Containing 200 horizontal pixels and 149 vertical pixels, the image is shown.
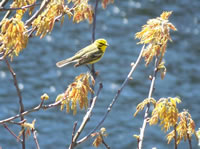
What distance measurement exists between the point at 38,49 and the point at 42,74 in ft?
4.27

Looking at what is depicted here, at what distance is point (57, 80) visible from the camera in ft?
46.7

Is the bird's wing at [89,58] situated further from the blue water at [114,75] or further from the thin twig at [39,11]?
the blue water at [114,75]

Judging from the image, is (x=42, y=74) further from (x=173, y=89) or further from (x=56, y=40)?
(x=173, y=89)

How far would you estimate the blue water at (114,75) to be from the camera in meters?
12.8

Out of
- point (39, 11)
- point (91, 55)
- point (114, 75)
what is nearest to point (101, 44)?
point (91, 55)

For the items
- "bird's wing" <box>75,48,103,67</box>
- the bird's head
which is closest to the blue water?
the bird's head

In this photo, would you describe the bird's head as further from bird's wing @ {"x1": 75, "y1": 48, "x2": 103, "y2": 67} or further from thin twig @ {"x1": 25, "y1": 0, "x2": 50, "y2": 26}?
thin twig @ {"x1": 25, "y1": 0, "x2": 50, "y2": 26}

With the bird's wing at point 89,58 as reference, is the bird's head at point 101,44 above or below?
above

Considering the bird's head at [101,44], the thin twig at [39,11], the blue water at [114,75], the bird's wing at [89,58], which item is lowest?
the thin twig at [39,11]

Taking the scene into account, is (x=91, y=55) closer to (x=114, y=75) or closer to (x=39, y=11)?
(x=39, y=11)

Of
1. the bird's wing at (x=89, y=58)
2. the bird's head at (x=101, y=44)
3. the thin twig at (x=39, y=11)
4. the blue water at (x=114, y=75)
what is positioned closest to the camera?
the thin twig at (x=39, y=11)

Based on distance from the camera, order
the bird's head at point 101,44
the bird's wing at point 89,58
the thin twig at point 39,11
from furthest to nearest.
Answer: the bird's head at point 101,44, the bird's wing at point 89,58, the thin twig at point 39,11

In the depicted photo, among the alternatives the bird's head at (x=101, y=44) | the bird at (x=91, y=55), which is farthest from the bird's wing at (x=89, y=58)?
the bird's head at (x=101, y=44)

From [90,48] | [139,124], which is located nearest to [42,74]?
[139,124]
